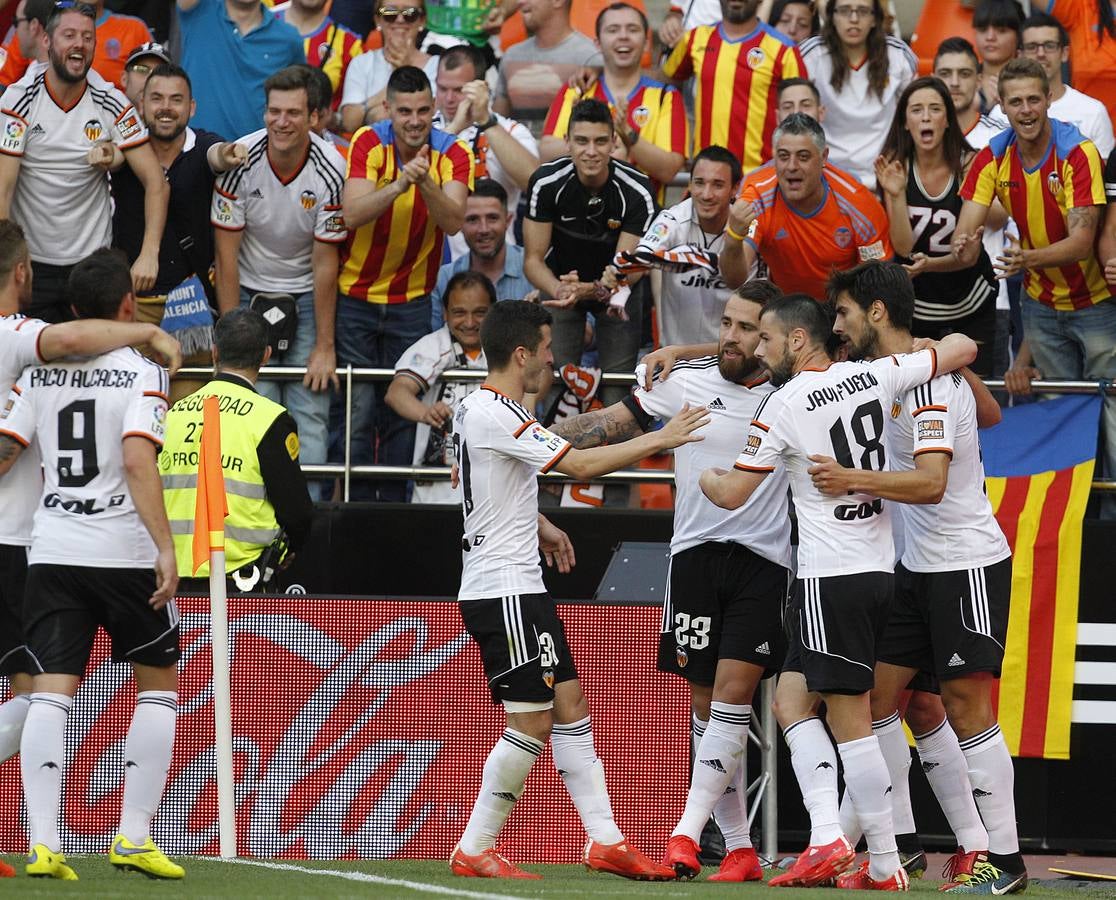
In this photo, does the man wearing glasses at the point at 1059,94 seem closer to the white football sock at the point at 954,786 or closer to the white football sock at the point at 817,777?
the white football sock at the point at 954,786

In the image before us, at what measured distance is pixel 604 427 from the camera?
832 centimetres

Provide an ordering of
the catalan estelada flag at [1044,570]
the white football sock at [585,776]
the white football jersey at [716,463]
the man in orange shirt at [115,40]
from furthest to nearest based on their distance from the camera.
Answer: the man in orange shirt at [115,40] < the catalan estelada flag at [1044,570] < the white football jersey at [716,463] < the white football sock at [585,776]

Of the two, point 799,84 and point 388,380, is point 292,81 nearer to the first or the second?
point 388,380

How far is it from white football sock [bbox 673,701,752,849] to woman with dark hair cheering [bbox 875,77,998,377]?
3.43 m

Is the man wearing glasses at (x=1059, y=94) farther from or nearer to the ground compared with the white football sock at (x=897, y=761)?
farther from the ground

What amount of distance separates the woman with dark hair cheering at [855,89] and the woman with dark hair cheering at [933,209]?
4.31 ft

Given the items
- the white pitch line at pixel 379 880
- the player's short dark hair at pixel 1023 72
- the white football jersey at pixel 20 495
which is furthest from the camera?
the player's short dark hair at pixel 1023 72

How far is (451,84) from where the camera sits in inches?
473

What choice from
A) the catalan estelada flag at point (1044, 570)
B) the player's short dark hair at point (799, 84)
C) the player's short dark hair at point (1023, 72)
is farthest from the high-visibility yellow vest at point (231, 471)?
the player's short dark hair at point (1023, 72)

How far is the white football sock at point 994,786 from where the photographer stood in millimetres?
7031

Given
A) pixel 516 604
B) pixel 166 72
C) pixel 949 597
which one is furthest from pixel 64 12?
pixel 949 597

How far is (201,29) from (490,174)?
233 cm

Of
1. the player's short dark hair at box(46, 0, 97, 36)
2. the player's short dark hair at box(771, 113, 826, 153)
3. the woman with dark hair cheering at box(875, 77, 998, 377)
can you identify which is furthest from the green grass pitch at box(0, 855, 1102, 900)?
the player's short dark hair at box(46, 0, 97, 36)

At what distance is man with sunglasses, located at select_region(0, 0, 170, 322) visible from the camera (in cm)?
1034
